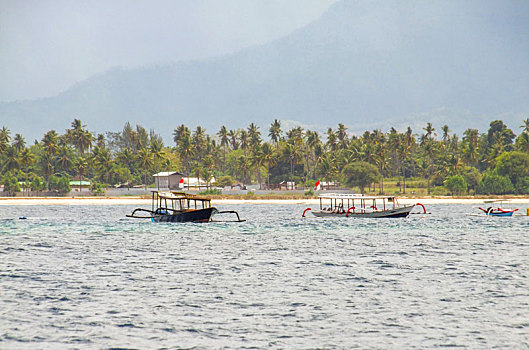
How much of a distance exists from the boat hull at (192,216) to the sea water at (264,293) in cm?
1911

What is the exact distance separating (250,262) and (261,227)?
29.5m

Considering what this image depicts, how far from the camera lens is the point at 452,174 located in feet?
522

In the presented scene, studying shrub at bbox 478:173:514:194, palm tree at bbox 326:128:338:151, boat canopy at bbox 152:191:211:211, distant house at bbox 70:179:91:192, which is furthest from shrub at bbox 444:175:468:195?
distant house at bbox 70:179:91:192

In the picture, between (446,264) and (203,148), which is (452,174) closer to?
(203,148)

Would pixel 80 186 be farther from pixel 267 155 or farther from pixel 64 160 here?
pixel 267 155

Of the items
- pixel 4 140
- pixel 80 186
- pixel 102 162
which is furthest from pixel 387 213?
pixel 4 140

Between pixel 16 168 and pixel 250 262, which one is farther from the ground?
pixel 16 168

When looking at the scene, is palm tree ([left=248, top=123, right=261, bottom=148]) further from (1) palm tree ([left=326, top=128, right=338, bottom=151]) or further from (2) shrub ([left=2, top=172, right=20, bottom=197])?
(2) shrub ([left=2, top=172, right=20, bottom=197])

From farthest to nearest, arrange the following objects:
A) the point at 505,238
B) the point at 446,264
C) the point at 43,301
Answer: the point at 505,238
the point at 446,264
the point at 43,301

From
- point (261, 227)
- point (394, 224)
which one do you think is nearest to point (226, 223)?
point (261, 227)

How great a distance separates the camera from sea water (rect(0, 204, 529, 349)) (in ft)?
64.0

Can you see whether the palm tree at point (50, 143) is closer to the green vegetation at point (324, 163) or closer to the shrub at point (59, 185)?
the green vegetation at point (324, 163)

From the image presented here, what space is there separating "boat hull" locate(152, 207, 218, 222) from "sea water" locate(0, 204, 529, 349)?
1911cm

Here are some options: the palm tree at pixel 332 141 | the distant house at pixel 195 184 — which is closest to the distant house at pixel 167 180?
the distant house at pixel 195 184
